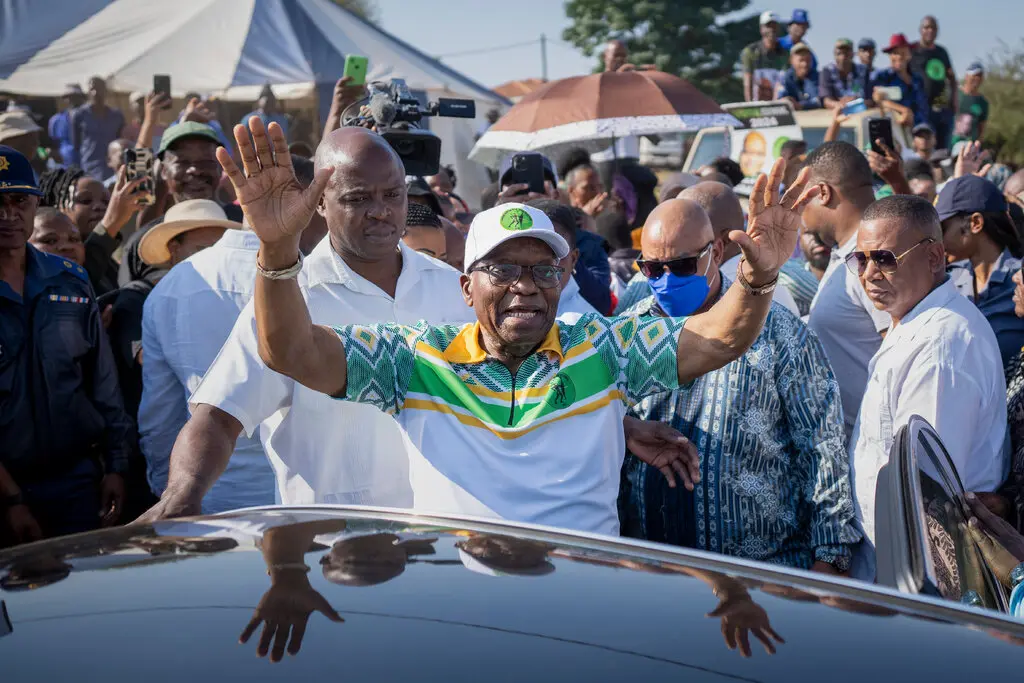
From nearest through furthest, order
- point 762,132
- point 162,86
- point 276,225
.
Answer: point 276,225
point 162,86
point 762,132

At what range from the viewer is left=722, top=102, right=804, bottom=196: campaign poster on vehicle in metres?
10.7

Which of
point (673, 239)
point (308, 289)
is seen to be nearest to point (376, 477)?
point (308, 289)

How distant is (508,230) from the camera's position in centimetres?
316

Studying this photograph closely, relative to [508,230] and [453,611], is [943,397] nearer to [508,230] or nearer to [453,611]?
[508,230]

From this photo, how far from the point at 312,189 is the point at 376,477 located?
3.51 ft

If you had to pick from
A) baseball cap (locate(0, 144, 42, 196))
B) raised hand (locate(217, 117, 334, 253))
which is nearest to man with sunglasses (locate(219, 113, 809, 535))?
raised hand (locate(217, 117, 334, 253))

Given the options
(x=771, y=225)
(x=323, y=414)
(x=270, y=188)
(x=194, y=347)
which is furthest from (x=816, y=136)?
(x=270, y=188)

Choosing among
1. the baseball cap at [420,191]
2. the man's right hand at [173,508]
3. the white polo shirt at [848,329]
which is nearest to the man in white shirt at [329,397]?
the man's right hand at [173,508]

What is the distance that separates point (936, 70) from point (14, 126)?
10.5 m

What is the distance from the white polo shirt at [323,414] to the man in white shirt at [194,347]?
25.1 inches

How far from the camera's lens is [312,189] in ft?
9.37

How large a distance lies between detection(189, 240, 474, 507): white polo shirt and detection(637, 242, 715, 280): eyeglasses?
871mm

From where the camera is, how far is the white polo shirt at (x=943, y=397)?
3.86 metres

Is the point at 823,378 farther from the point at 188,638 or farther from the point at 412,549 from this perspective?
the point at 188,638
